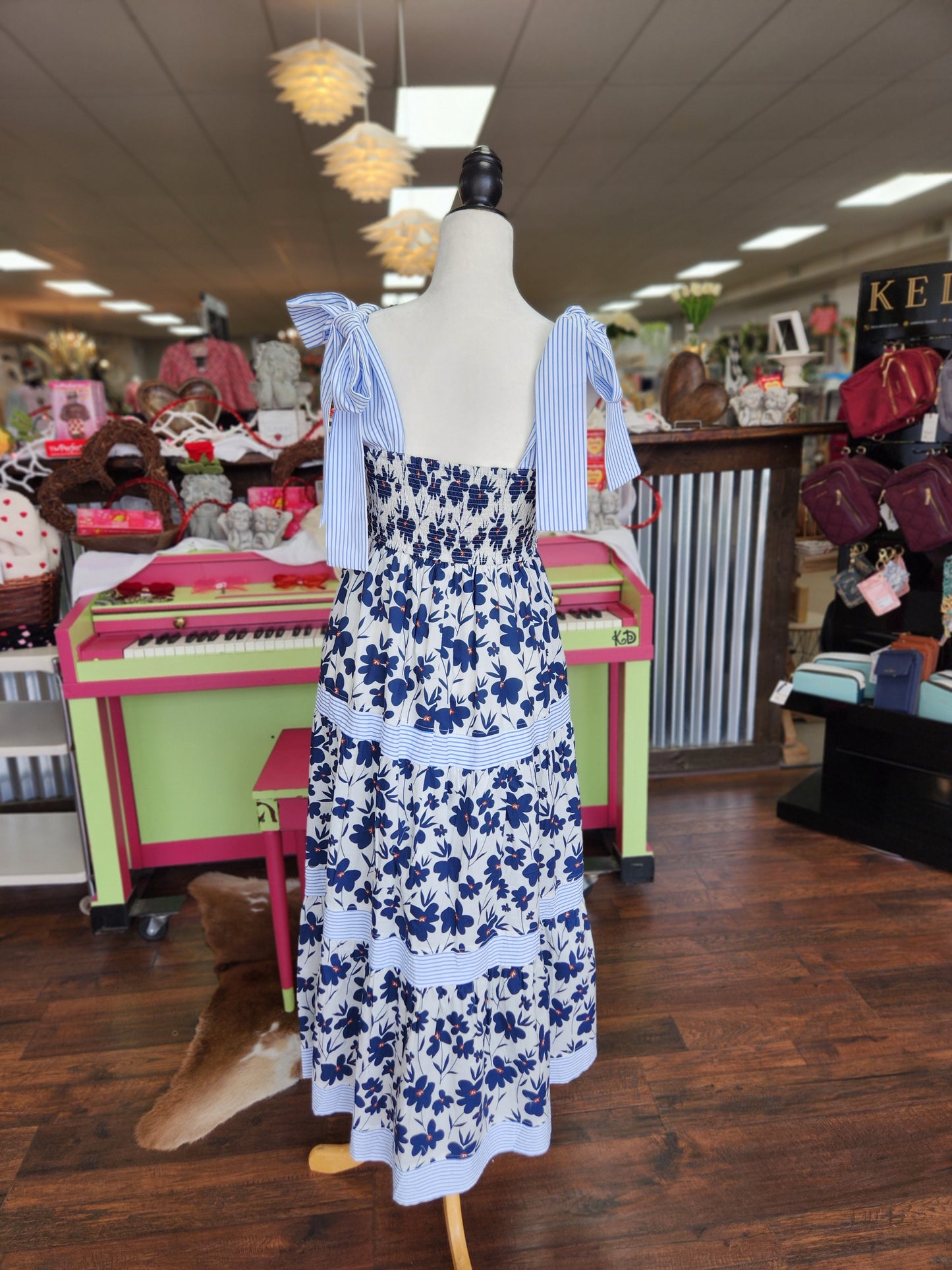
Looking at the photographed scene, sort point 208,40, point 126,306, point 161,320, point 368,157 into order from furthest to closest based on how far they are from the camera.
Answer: point 161,320 < point 126,306 < point 368,157 < point 208,40

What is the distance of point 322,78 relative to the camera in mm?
3428

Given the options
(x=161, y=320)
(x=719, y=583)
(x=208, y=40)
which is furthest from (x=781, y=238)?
(x=161, y=320)

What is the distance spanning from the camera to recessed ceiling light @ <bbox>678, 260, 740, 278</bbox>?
34.4 ft

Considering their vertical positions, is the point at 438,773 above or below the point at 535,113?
below

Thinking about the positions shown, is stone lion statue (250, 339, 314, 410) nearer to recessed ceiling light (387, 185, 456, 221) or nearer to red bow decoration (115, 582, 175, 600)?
red bow decoration (115, 582, 175, 600)

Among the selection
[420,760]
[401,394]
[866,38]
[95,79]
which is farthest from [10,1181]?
[866,38]

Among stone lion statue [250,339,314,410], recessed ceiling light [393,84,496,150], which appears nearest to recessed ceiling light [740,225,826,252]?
recessed ceiling light [393,84,496,150]

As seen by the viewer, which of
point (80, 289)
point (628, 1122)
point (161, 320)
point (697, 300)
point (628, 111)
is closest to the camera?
point (628, 1122)

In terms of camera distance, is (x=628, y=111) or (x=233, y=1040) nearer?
(x=233, y=1040)

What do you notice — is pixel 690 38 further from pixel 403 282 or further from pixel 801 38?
pixel 403 282

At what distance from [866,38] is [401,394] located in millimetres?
4450

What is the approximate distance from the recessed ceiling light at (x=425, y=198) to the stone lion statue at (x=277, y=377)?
482 cm

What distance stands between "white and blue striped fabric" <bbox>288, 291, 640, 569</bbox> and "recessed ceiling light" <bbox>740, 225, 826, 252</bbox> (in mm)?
8757

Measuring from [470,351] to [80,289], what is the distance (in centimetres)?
1199
